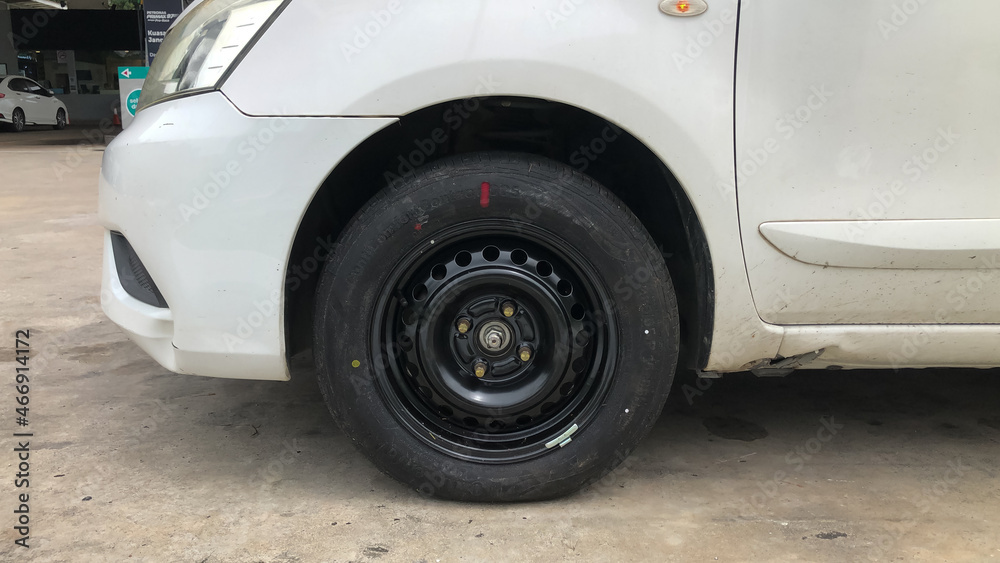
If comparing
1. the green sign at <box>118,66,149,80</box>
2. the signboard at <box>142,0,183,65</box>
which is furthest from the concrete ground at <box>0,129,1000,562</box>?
the green sign at <box>118,66,149,80</box>

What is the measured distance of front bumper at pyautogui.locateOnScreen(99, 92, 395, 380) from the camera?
5.97ft

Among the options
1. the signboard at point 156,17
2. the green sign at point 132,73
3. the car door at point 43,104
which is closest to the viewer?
the signboard at point 156,17

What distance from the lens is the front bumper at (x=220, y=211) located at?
71.6 inches

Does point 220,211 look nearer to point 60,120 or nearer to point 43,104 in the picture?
point 43,104

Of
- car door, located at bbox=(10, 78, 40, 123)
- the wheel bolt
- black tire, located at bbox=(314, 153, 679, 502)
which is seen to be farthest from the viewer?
car door, located at bbox=(10, 78, 40, 123)

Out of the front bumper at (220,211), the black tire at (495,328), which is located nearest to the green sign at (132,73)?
the front bumper at (220,211)

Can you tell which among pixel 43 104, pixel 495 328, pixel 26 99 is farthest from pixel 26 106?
pixel 495 328

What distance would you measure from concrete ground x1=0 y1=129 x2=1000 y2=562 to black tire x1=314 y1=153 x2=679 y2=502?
0.16 m

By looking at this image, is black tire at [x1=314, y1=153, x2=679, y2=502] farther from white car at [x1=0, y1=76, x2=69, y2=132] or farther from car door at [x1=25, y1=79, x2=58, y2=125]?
car door at [x1=25, y1=79, x2=58, y2=125]

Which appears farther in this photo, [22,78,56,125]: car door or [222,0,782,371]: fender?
[22,78,56,125]: car door

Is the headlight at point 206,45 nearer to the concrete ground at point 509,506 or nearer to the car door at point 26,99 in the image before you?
the concrete ground at point 509,506

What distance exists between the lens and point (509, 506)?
6.72 ft

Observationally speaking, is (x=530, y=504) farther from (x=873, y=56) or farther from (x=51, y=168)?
(x=51, y=168)

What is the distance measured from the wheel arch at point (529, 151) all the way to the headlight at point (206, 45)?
37cm
